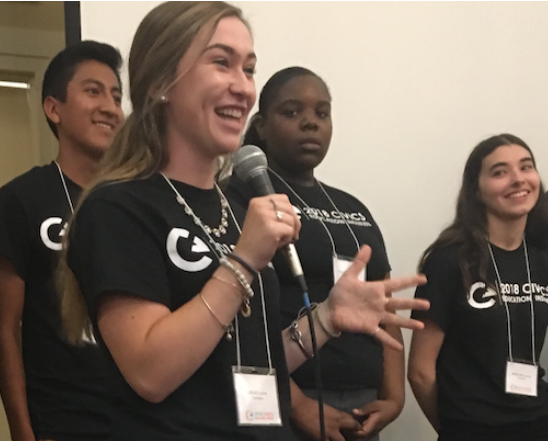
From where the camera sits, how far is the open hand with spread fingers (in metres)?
1.14

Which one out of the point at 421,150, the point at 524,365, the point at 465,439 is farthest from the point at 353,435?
the point at 421,150

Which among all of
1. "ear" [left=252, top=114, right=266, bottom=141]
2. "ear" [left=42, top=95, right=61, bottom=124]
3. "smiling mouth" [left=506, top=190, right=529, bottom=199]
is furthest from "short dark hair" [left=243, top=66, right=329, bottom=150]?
"smiling mouth" [left=506, top=190, right=529, bottom=199]

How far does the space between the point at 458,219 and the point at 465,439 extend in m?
0.68

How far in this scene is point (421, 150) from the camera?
2.46m

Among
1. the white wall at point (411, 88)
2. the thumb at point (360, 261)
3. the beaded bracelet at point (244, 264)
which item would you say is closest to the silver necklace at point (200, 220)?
the beaded bracelet at point (244, 264)

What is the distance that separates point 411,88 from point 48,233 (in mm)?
1456

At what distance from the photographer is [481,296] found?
1.95 meters

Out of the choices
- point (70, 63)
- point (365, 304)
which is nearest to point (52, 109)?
point (70, 63)

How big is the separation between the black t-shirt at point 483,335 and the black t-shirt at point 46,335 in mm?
992

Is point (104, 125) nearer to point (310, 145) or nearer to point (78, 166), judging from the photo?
point (78, 166)

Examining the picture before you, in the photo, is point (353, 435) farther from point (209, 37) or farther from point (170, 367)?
point (209, 37)

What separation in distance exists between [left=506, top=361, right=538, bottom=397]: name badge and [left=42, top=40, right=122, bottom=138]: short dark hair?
4.40 feet

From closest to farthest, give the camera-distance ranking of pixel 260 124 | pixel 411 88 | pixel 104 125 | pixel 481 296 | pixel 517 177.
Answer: pixel 104 125
pixel 260 124
pixel 481 296
pixel 517 177
pixel 411 88

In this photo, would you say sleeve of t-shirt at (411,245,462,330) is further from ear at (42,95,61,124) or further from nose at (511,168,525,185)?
ear at (42,95,61,124)
